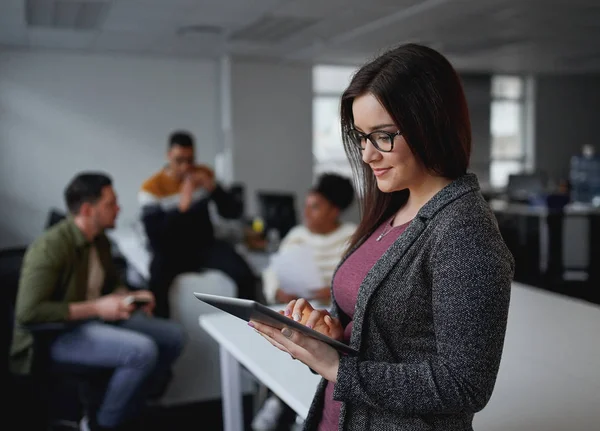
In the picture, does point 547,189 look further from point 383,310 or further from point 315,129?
point 383,310

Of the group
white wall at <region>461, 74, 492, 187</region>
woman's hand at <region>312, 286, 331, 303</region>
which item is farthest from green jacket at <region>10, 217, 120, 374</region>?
white wall at <region>461, 74, 492, 187</region>

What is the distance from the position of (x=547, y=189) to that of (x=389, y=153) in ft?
28.9

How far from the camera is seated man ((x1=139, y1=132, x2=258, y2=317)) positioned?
3.61 metres

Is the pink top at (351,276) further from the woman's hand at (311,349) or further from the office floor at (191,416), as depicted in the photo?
the office floor at (191,416)

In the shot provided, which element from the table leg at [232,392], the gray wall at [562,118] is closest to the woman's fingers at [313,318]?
the table leg at [232,392]

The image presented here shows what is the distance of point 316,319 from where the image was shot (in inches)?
50.3

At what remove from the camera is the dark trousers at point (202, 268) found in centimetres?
358

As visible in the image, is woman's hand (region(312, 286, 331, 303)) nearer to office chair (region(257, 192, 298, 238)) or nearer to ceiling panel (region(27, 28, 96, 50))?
office chair (region(257, 192, 298, 238))

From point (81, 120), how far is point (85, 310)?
16.8 ft

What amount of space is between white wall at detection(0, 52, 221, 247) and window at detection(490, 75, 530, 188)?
16.0 feet

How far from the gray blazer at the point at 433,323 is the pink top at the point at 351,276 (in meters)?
0.09

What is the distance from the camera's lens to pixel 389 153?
1122mm

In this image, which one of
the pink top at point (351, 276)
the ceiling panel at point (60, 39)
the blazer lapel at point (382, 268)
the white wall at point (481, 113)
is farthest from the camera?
the white wall at point (481, 113)

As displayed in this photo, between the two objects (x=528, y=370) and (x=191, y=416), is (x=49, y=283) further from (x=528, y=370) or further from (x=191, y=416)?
(x=528, y=370)
